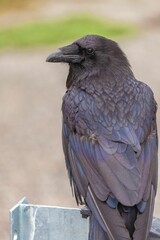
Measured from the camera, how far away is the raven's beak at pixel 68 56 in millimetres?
7133

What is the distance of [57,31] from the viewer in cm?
2019

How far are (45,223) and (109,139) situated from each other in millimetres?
933

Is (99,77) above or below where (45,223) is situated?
above

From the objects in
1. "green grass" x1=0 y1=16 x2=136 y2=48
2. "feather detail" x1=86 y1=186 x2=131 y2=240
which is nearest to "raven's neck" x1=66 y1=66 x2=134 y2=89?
"feather detail" x1=86 y1=186 x2=131 y2=240

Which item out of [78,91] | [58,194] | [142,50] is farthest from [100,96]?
[142,50]

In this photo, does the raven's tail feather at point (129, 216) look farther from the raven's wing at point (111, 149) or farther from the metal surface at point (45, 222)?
the metal surface at point (45, 222)

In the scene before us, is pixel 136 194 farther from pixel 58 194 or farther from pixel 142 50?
pixel 142 50

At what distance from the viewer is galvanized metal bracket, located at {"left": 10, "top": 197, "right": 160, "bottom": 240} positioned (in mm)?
5715

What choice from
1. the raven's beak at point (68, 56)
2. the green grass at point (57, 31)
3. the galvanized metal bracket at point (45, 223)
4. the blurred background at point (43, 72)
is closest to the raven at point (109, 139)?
the raven's beak at point (68, 56)

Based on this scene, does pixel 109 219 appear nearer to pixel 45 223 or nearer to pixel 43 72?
pixel 45 223

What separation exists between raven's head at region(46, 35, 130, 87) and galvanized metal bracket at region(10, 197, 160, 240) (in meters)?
1.60

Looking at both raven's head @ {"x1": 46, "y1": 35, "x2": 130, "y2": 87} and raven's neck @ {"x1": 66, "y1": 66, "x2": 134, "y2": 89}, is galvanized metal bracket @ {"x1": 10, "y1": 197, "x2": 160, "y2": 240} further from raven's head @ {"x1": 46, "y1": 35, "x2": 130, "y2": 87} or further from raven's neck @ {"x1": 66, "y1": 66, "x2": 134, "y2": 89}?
raven's head @ {"x1": 46, "y1": 35, "x2": 130, "y2": 87}

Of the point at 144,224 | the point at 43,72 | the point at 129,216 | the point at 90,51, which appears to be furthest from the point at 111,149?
the point at 43,72

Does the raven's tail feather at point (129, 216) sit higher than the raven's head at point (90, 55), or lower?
lower
